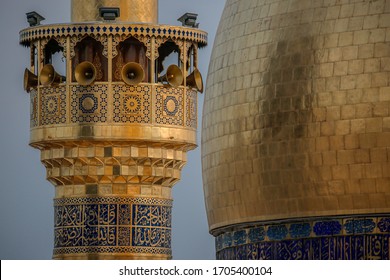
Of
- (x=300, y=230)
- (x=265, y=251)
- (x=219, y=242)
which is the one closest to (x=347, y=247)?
(x=300, y=230)

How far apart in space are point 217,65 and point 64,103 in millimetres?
5085

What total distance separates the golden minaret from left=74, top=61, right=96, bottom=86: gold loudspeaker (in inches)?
0.4

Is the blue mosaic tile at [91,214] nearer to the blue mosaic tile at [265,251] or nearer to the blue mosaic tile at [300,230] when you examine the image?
the blue mosaic tile at [265,251]

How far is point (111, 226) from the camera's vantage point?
2488 centimetres

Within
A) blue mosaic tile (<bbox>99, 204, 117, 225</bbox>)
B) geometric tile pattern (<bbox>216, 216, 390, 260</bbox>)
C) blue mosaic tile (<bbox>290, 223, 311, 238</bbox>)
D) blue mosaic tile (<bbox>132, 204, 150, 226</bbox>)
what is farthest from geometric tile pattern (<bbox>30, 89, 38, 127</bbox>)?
blue mosaic tile (<bbox>290, 223, 311, 238</bbox>)

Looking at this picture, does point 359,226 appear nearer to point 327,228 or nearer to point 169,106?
point 327,228

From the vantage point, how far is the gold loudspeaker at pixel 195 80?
83.4 ft

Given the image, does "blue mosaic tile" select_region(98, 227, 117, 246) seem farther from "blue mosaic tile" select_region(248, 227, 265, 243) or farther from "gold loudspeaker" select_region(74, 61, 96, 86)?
"blue mosaic tile" select_region(248, 227, 265, 243)

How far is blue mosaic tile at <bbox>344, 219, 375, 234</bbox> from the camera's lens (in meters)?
18.7

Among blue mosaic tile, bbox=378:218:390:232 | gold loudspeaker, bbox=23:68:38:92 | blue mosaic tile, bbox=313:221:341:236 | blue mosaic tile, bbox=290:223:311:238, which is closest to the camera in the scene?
blue mosaic tile, bbox=378:218:390:232

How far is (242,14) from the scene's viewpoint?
19938 millimetres

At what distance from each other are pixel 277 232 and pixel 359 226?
0.89m

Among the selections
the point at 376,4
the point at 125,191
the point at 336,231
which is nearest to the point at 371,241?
the point at 336,231

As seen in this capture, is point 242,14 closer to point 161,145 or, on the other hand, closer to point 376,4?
point 376,4
